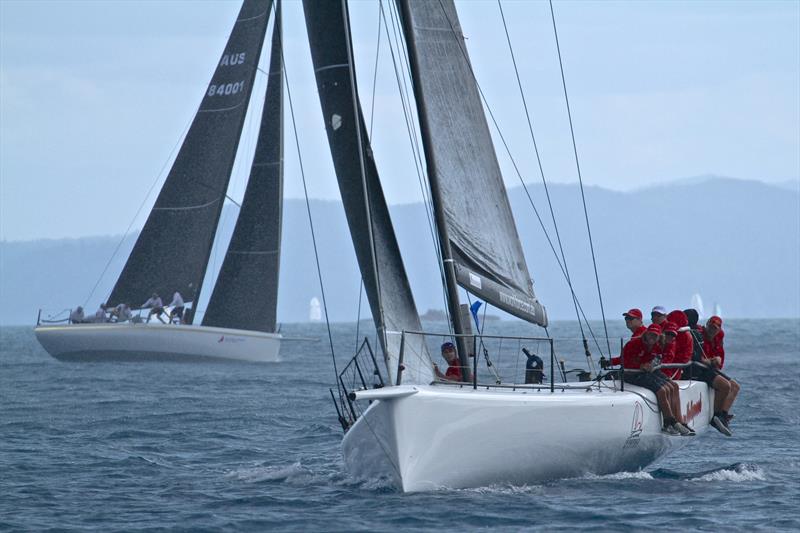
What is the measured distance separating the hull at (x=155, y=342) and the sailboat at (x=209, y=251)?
0.09 feet

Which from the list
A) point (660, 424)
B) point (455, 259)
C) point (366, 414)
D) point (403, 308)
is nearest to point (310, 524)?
point (366, 414)

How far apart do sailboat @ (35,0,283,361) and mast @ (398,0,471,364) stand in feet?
78.9

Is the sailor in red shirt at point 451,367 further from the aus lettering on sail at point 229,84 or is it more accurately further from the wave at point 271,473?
the aus lettering on sail at point 229,84

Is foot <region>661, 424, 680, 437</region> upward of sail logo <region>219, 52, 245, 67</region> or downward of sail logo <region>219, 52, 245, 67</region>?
downward

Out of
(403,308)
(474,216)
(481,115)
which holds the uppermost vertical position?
(481,115)

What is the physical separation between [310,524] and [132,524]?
62.7 inches

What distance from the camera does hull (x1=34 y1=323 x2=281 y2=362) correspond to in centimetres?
3638

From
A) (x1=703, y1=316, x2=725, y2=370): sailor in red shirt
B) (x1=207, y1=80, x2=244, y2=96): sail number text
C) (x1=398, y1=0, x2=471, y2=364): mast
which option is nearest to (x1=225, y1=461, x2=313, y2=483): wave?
(x1=398, y1=0, x2=471, y2=364): mast

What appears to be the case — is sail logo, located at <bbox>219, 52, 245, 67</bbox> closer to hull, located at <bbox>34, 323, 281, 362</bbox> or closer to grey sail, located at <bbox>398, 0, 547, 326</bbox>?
hull, located at <bbox>34, 323, 281, 362</bbox>

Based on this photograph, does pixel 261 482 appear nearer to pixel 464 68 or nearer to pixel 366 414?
pixel 366 414

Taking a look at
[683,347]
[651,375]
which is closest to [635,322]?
[651,375]

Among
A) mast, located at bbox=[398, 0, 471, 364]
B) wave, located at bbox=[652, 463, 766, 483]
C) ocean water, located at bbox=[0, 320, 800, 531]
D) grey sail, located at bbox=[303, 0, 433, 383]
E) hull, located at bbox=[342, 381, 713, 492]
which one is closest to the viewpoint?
hull, located at bbox=[342, 381, 713, 492]

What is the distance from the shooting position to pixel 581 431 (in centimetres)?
1266

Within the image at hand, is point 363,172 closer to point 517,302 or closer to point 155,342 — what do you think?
A: point 517,302
